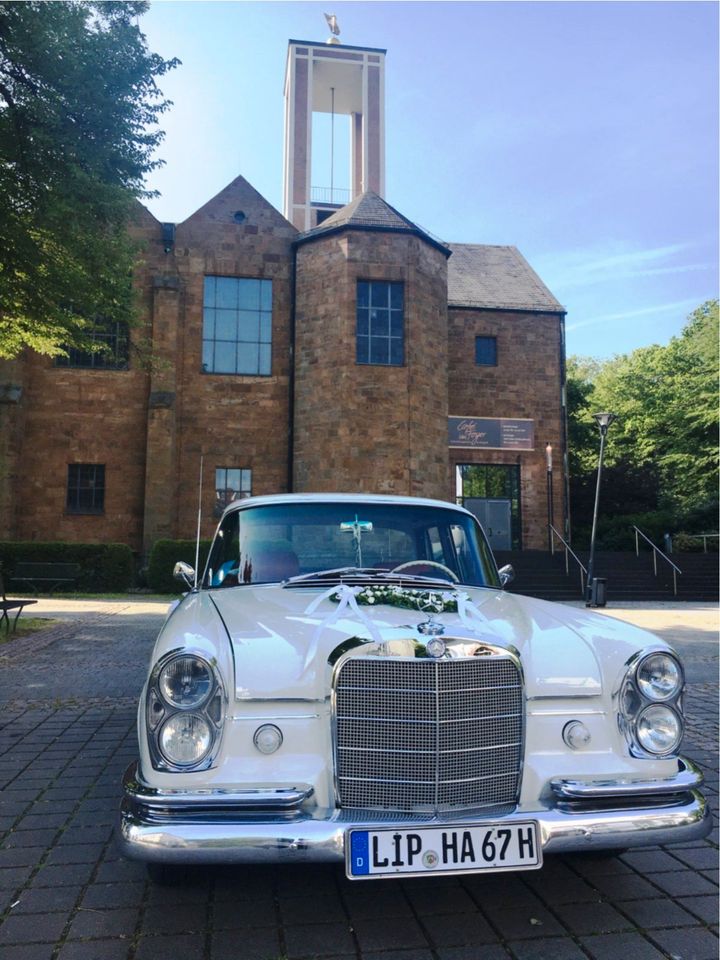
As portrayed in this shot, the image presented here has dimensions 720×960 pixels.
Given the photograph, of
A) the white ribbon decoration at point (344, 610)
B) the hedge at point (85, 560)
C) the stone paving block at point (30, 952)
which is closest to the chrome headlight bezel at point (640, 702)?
the white ribbon decoration at point (344, 610)

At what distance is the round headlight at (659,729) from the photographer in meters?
2.60

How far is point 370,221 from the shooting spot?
21000 millimetres

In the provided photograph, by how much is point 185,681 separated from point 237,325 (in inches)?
814

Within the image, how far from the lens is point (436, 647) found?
2.41m

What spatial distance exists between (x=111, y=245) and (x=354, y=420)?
10054mm

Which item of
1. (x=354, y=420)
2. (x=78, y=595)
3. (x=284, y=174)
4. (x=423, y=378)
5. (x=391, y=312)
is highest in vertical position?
(x=284, y=174)

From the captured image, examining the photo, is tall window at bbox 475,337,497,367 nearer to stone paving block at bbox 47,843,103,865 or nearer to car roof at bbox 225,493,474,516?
car roof at bbox 225,493,474,516

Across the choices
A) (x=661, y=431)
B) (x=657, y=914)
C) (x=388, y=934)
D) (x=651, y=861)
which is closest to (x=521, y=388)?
(x=661, y=431)

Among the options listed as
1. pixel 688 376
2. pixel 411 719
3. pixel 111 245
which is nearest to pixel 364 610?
pixel 411 719

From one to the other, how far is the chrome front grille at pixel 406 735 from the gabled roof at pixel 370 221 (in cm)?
2013

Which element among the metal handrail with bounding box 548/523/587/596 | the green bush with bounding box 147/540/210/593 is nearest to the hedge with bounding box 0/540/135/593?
the green bush with bounding box 147/540/210/593

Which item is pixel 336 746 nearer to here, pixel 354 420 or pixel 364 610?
pixel 364 610

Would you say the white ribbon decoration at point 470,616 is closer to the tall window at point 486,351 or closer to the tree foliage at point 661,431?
the tall window at point 486,351

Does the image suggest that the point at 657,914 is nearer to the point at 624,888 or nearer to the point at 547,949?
the point at 624,888
